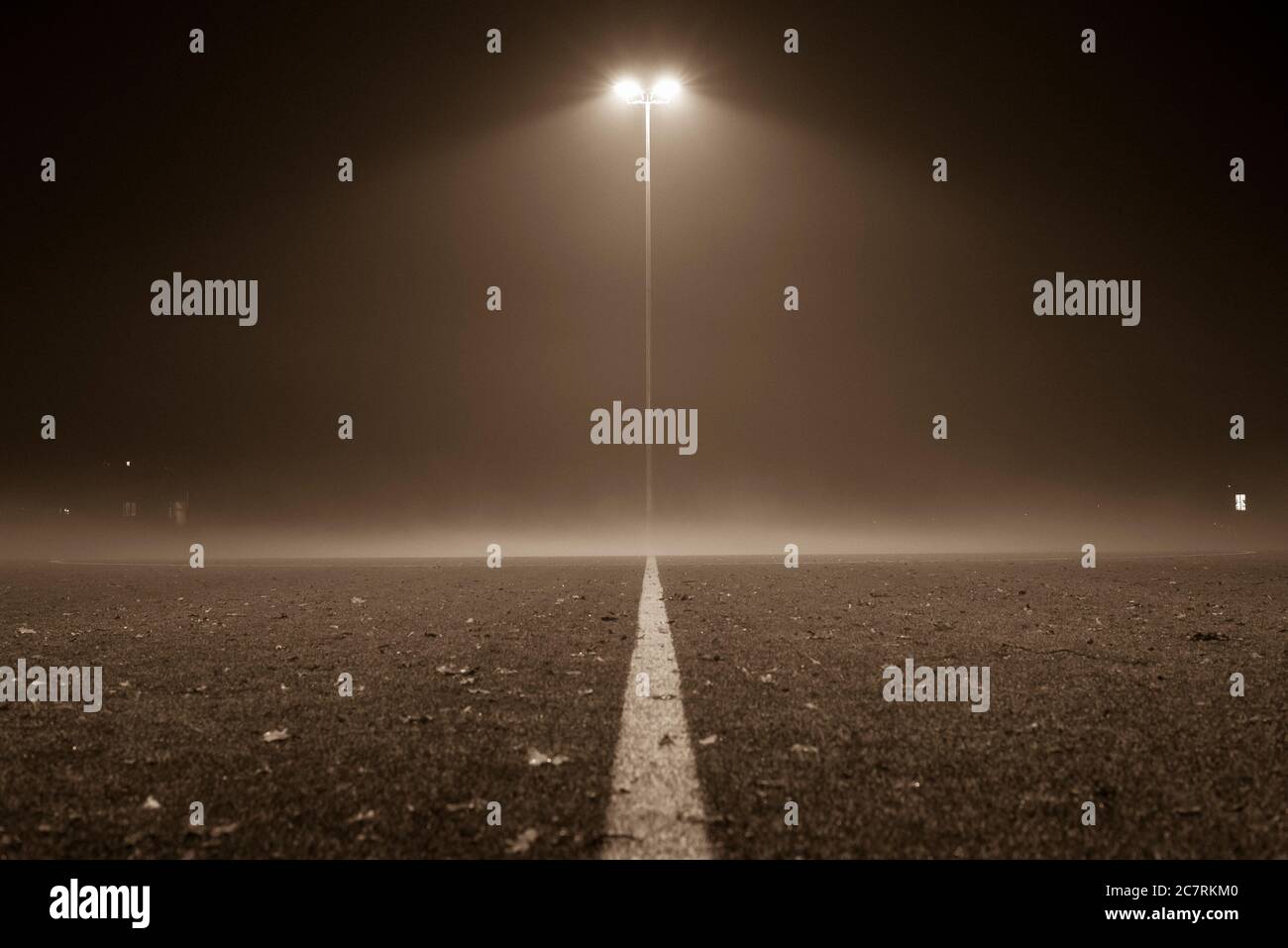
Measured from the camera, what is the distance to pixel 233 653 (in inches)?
287

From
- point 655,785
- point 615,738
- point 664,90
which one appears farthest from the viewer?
point 664,90

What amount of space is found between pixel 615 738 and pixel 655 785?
78cm

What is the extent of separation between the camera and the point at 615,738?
4.33 meters

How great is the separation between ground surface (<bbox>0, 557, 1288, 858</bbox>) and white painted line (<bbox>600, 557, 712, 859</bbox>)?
0.27 ft

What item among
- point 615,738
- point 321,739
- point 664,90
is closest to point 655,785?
point 615,738

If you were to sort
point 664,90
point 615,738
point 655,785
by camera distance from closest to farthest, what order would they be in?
1. point 655,785
2. point 615,738
3. point 664,90

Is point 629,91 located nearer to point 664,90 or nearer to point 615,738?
point 664,90

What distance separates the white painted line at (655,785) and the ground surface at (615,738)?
8 centimetres

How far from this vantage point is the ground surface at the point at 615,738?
3.10m

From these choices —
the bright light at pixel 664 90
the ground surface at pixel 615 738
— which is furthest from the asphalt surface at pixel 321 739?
the bright light at pixel 664 90
